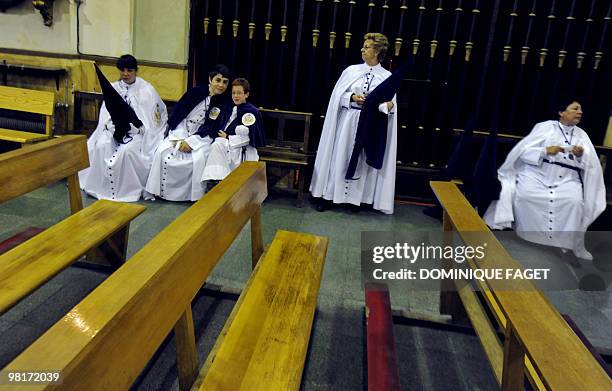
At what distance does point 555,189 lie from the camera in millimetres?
4289

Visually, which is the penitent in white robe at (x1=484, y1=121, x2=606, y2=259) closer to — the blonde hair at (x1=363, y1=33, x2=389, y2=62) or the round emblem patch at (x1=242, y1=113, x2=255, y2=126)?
the blonde hair at (x1=363, y1=33, x2=389, y2=62)

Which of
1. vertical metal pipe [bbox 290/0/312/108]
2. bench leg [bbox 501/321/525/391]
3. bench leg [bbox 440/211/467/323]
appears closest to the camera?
bench leg [bbox 501/321/525/391]

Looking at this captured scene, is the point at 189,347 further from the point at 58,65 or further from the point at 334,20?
the point at 58,65

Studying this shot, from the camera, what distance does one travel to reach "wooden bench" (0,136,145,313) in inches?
76.8

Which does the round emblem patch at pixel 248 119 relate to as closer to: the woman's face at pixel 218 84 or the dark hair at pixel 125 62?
the woman's face at pixel 218 84

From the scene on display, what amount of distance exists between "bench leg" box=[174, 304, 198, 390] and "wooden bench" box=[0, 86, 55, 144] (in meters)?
3.91

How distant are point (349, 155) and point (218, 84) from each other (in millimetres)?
1542

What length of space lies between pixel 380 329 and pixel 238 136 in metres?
3.00

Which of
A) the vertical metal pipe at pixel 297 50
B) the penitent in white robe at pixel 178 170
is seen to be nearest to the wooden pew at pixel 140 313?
the penitent in white robe at pixel 178 170

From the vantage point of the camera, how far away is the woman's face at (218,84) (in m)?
4.78

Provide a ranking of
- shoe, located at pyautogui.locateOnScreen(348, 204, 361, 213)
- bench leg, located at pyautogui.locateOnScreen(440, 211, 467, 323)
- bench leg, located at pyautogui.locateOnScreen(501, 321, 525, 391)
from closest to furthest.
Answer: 1. bench leg, located at pyautogui.locateOnScreen(501, 321, 525, 391)
2. bench leg, located at pyautogui.locateOnScreen(440, 211, 467, 323)
3. shoe, located at pyautogui.locateOnScreen(348, 204, 361, 213)

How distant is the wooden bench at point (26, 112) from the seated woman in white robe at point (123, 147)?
1.99 feet

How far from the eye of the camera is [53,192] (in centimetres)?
461

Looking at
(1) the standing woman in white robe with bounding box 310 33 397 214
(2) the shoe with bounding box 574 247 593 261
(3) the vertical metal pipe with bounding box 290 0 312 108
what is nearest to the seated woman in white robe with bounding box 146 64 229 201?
(3) the vertical metal pipe with bounding box 290 0 312 108
